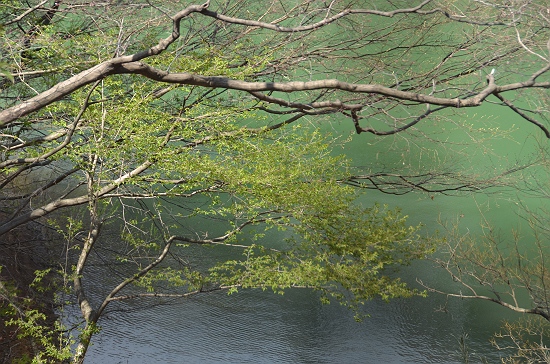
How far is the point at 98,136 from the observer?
5926 millimetres

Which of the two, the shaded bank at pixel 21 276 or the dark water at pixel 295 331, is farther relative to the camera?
the dark water at pixel 295 331

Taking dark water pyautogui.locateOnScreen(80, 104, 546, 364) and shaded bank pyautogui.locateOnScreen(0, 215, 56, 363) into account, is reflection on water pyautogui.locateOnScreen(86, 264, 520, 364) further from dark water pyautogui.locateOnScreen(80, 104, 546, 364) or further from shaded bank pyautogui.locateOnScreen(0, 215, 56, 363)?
shaded bank pyautogui.locateOnScreen(0, 215, 56, 363)

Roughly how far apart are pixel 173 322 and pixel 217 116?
16.1ft

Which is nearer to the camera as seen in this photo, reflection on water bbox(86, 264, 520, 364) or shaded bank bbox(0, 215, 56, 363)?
shaded bank bbox(0, 215, 56, 363)

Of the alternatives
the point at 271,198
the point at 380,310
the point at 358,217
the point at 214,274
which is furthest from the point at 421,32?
the point at 380,310

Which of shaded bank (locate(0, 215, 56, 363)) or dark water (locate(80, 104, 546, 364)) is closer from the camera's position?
shaded bank (locate(0, 215, 56, 363))

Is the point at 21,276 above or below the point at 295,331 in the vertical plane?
above

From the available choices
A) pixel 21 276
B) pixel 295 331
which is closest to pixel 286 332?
pixel 295 331

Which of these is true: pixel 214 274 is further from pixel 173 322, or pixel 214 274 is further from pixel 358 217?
pixel 173 322

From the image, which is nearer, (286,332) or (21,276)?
(21,276)

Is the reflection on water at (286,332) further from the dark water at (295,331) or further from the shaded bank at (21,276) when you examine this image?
the shaded bank at (21,276)

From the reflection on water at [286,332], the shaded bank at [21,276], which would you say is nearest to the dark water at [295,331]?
the reflection on water at [286,332]

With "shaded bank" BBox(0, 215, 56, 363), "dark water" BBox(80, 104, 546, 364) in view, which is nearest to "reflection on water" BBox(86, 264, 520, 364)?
"dark water" BBox(80, 104, 546, 364)

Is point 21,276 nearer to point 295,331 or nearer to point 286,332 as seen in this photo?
point 286,332
